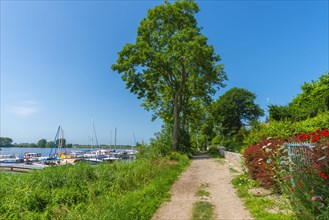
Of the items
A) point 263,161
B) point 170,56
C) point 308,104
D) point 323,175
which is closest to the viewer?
point 323,175

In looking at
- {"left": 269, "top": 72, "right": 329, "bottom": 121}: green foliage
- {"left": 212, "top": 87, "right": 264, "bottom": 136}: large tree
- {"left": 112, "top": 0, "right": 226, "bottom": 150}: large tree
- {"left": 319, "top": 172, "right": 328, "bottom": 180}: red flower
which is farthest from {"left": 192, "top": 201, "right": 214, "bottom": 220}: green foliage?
{"left": 212, "top": 87, "right": 264, "bottom": 136}: large tree

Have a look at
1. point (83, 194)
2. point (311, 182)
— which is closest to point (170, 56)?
point (83, 194)

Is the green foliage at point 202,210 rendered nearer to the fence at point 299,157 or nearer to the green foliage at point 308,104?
the fence at point 299,157

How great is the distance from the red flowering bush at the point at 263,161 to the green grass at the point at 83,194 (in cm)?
317

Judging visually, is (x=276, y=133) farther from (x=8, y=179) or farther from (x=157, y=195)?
(x=8, y=179)

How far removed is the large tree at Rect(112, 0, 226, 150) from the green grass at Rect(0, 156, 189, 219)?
12494mm

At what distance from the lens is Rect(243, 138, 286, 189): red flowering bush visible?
698 cm

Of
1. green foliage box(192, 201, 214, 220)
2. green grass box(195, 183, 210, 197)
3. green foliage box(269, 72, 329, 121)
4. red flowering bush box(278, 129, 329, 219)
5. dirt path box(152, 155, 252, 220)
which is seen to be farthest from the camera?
green foliage box(269, 72, 329, 121)

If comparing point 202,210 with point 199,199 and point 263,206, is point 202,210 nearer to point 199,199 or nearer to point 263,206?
point 199,199

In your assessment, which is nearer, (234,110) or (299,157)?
(299,157)

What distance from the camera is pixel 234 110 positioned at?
4753 cm

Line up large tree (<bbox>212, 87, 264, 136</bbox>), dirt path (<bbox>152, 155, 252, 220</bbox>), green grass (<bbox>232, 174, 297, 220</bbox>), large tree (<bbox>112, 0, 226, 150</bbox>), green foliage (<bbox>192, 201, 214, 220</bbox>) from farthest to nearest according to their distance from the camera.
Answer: large tree (<bbox>212, 87, 264, 136</bbox>) → large tree (<bbox>112, 0, 226, 150</bbox>) → dirt path (<bbox>152, 155, 252, 220</bbox>) → green foliage (<bbox>192, 201, 214, 220</bbox>) → green grass (<bbox>232, 174, 297, 220</bbox>)

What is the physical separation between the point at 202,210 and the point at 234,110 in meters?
43.2

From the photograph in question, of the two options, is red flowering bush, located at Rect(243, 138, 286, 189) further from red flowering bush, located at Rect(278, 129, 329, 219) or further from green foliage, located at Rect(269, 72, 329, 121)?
green foliage, located at Rect(269, 72, 329, 121)
